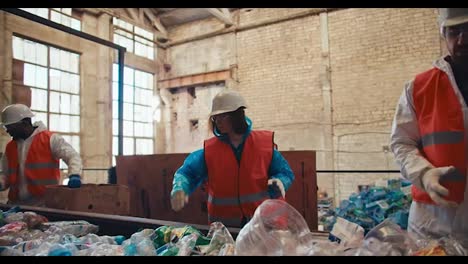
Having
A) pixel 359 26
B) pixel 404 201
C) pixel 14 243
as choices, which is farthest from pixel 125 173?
pixel 359 26

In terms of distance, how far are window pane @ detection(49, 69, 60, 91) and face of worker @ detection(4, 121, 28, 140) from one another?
17.0 ft

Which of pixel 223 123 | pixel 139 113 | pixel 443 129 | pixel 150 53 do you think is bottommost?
pixel 443 129

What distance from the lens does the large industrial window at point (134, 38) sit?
9.49 metres

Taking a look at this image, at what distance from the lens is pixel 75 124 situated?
8.40 metres

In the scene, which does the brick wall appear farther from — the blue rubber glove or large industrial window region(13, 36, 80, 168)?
the blue rubber glove

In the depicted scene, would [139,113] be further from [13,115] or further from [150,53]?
[13,115]

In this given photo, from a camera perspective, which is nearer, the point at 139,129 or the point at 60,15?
the point at 60,15

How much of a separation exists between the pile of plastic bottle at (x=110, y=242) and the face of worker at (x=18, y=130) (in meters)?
1.59

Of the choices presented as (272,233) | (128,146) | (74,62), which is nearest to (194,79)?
(128,146)

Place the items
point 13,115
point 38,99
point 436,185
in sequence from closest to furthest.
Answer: point 436,185 → point 13,115 → point 38,99

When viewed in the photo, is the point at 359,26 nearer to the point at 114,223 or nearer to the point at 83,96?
the point at 83,96

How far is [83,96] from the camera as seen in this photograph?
8.57m

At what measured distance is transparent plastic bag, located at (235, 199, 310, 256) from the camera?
1.20 meters

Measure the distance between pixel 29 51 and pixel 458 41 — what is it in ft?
27.1
